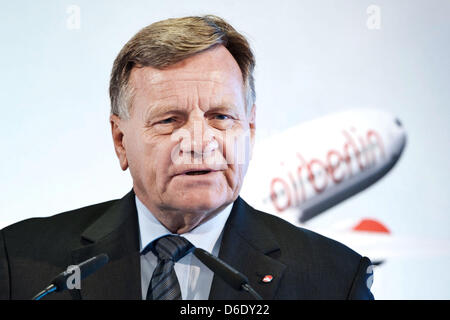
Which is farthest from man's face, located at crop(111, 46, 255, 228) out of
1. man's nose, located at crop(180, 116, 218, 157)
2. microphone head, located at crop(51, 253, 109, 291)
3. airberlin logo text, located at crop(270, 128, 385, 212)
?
airberlin logo text, located at crop(270, 128, 385, 212)

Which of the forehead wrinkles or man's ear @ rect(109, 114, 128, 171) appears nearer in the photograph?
the forehead wrinkles

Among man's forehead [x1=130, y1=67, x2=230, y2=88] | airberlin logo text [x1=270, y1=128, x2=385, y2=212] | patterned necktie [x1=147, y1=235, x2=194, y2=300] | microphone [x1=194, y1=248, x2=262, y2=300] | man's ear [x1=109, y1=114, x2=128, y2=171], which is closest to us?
microphone [x1=194, y1=248, x2=262, y2=300]

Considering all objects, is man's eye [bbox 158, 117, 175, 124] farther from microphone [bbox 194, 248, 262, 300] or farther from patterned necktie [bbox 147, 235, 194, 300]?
microphone [bbox 194, 248, 262, 300]

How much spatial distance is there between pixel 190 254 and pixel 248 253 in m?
0.16

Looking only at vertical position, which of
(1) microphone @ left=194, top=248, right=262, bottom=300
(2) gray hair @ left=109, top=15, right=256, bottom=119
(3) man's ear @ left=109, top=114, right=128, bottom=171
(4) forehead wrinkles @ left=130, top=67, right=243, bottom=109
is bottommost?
(1) microphone @ left=194, top=248, right=262, bottom=300

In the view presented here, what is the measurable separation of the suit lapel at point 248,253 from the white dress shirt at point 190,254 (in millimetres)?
38

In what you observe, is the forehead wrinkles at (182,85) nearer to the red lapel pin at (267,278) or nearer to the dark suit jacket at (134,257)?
the dark suit jacket at (134,257)

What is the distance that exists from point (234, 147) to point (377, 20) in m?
1.23

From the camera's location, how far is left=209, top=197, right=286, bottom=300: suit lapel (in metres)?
1.74

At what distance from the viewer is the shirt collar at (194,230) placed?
1893 millimetres

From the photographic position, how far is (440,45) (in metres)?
2.80
